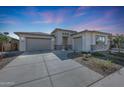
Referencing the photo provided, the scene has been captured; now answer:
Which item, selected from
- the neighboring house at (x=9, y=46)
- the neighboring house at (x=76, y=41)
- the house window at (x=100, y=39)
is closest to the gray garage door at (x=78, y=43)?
the neighboring house at (x=76, y=41)

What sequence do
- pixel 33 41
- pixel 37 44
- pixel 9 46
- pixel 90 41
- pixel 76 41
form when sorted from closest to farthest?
pixel 90 41 → pixel 33 41 → pixel 37 44 → pixel 9 46 → pixel 76 41

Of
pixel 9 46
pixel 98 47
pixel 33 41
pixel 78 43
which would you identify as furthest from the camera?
pixel 9 46

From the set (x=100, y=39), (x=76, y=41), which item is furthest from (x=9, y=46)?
(x=100, y=39)

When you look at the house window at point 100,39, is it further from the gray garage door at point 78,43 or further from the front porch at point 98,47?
the gray garage door at point 78,43

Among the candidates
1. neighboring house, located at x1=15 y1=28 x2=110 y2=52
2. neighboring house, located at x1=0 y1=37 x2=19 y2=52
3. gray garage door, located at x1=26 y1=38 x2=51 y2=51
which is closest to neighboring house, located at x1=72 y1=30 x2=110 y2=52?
neighboring house, located at x1=15 y1=28 x2=110 y2=52

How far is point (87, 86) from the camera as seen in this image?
280cm

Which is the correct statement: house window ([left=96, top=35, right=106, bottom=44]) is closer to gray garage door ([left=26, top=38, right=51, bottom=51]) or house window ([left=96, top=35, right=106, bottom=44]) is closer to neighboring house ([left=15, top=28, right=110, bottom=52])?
neighboring house ([left=15, top=28, right=110, bottom=52])

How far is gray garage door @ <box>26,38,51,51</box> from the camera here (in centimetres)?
1262

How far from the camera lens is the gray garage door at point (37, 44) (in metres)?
12.6

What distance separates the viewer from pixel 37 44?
13312mm

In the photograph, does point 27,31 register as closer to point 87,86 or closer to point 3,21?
point 3,21

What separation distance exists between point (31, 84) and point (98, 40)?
39.5ft

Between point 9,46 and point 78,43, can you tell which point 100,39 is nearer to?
point 78,43
